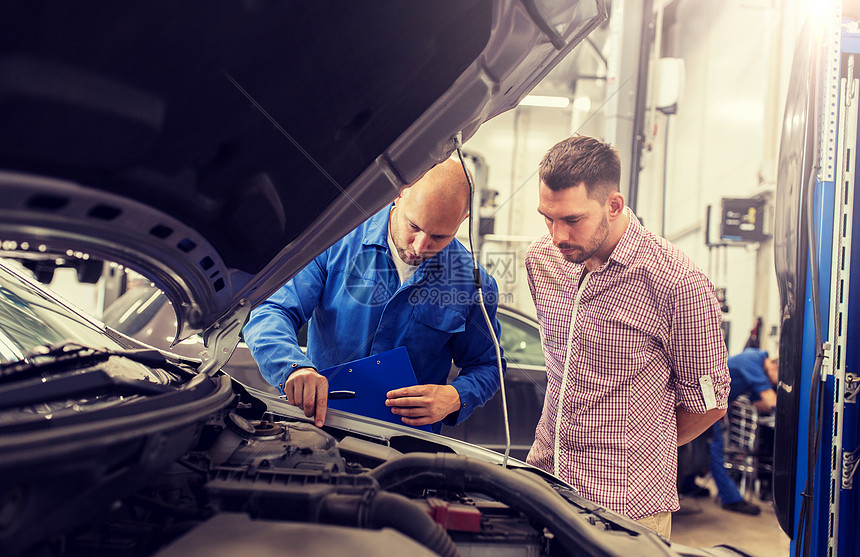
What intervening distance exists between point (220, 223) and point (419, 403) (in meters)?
0.71

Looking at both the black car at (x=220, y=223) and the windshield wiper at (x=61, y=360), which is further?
the windshield wiper at (x=61, y=360)

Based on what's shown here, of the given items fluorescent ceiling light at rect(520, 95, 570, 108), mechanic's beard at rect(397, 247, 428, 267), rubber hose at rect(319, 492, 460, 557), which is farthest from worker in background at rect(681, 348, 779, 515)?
fluorescent ceiling light at rect(520, 95, 570, 108)

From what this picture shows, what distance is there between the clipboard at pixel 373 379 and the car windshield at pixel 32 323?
54cm

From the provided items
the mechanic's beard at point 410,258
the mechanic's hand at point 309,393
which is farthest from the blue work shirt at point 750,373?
the mechanic's hand at point 309,393

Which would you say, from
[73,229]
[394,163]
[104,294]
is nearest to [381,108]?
[394,163]

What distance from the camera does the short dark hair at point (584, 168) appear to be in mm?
1650

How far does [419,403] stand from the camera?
4.89 feet

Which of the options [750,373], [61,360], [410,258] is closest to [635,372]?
[410,258]

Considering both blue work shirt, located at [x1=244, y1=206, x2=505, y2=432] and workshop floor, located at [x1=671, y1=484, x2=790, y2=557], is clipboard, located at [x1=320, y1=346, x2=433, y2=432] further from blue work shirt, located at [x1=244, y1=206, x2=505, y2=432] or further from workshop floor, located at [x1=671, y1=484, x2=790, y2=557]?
workshop floor, located at [x1=671, y1=484, x2=790, y2=557]

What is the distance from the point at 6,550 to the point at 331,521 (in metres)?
0.38

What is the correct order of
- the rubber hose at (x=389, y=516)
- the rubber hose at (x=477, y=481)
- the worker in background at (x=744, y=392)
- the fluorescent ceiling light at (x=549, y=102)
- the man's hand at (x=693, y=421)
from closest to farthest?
the rubber hose at (x=389, y=516) → the rubber hose at (x=477, y=481) → the man's hand at (x=693, y=421) → the worker in background at (x=744, y=392) → the fluorescent ceiling light at (x=549, y=102)

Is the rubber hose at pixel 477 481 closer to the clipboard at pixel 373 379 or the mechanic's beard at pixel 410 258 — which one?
the clipboard at pixel 373 379

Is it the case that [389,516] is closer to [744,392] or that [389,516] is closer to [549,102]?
[744,392]

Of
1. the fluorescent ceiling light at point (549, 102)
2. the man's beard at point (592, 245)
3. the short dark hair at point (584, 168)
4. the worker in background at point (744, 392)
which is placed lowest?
the worker in background at point (744, 392)
